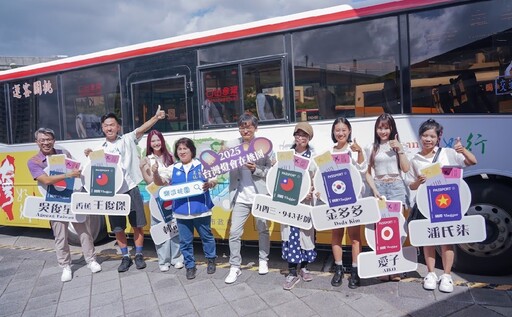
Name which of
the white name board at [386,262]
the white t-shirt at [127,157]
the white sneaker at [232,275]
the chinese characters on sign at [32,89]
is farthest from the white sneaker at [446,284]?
the chinese characters on sign at [32,89]

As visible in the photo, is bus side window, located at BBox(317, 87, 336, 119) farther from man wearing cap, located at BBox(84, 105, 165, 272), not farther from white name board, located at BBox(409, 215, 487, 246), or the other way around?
man wearing cap, located at BBox(84, 105, 165, 272)

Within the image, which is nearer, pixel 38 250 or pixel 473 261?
pixel 473 261

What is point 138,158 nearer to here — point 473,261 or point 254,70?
point 254,70

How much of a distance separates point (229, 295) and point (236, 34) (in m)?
3.11

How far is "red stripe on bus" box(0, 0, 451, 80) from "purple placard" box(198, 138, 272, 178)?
4.88 ft

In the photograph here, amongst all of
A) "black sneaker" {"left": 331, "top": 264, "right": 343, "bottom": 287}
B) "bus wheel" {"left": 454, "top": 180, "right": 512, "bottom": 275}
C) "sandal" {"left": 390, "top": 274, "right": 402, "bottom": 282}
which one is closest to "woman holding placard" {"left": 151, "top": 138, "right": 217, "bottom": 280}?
"black sneaker" {"left": 331, "top": 264, "right": 343, "bottom": 287}

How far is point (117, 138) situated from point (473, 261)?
14.6 ft

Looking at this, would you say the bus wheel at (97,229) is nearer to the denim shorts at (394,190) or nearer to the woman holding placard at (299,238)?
the woman holding placard at (299,238)

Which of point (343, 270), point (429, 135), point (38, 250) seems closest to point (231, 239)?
point (343, 270)

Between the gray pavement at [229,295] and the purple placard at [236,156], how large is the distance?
4.42 feet

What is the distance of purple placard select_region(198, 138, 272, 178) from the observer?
A: 4.14m

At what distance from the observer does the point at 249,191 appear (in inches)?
172

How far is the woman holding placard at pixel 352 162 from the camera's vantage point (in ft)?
12.9

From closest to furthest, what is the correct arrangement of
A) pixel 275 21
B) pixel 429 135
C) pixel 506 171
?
pixel 429 135 < pixel 506 171 < pixel 275 21
